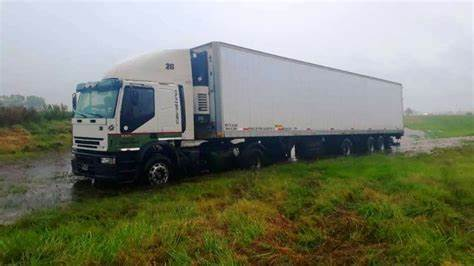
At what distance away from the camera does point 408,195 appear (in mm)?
A: 7695

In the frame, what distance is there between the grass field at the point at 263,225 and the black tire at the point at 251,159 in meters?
2.96

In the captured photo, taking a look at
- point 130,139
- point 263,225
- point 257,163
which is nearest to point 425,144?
point 257,163

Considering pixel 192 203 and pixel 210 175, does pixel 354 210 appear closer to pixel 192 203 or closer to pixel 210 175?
pixel 192 203

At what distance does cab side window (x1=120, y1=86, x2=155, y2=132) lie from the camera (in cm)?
911

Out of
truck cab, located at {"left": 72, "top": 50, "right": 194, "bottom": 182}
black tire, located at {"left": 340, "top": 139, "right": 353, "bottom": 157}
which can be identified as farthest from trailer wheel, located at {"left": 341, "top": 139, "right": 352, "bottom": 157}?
truck cab, located at {"left": 72, "top": 50, "right": 194, "bottom": 182}

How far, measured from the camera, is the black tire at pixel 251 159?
12.3 metres

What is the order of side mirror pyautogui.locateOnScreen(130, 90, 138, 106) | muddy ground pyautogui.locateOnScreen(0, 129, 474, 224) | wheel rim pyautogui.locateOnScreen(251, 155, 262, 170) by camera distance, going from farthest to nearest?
wheel rim pyautogui.locateOnScreen(251, 155, 262, 170), side mirror pyautogui.locateOnScreen(130, 90, 138, 106), muddy ground pyautogui.locateOnScreen(0, 129, 474, 224)

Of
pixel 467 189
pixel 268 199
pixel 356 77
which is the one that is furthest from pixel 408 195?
pixel 356 77

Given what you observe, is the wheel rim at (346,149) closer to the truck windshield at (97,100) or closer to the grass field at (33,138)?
the truck windshield at (97,100)

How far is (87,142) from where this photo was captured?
371 inches

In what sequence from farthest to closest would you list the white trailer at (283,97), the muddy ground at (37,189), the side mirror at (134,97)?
1. the white trailer at (283,97)
2. the side mirror at (134,97)
3. the muddy ground at (37,189)

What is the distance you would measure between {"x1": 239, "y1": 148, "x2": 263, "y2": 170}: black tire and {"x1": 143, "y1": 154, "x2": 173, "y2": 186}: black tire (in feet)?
9.50

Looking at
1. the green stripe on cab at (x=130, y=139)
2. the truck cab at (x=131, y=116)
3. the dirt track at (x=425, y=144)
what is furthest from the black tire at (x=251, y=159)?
the dirt track at (x=425, y=144)

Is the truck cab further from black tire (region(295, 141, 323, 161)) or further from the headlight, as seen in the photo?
black tire (region(295, 141, 323, 161))
